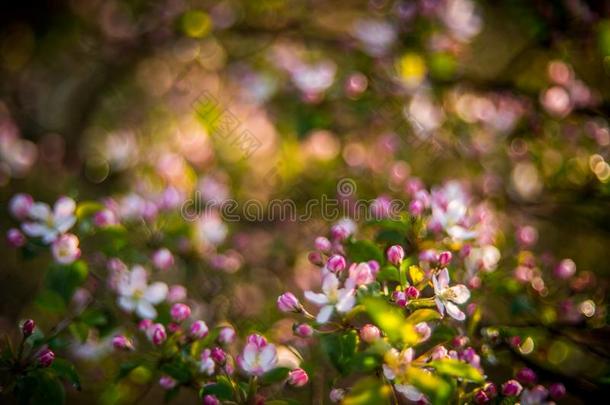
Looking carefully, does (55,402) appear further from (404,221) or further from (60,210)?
(404,221)

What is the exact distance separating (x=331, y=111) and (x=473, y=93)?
722 mm

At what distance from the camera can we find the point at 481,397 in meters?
1.21

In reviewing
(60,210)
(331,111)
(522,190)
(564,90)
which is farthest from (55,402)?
(564,90)

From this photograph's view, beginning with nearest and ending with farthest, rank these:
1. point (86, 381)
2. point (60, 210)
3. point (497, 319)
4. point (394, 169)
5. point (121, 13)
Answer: point (60, 210) → point (497, 319) → point (394, 169) → point (86, 381) → point (121, 13)

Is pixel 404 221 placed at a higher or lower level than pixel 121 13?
higher

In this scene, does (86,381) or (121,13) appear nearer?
(86,381)

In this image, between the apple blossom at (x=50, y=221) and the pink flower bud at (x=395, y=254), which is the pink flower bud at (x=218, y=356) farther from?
the apple blossom at (x=50, y=221)

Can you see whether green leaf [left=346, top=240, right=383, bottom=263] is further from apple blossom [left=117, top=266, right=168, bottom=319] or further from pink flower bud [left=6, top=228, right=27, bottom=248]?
pink flower bud [left=6, top=228, right=27, bottom=248]

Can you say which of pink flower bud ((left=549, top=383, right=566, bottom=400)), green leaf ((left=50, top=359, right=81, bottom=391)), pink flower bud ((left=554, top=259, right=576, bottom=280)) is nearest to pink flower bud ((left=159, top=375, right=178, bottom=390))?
green leaf ((left=50, top=359, right=81, bottom=391))

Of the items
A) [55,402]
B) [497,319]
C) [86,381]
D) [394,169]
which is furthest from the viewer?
[86,381]

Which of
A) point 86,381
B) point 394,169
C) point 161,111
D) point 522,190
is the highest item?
point 394,169

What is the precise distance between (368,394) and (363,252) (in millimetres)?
382

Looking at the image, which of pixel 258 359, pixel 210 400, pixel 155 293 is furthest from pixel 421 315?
pixel 155 293

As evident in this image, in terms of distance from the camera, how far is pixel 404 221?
1.35 metres
